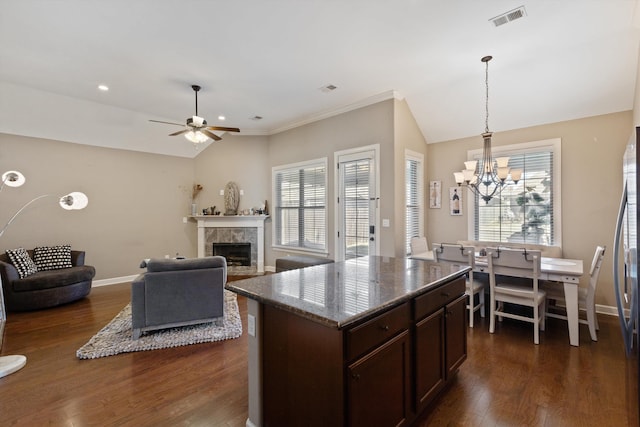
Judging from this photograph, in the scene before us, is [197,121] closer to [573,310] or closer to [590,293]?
[573,310]

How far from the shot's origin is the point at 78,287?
458 centimetres

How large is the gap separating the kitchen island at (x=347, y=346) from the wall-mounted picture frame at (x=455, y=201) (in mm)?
3138

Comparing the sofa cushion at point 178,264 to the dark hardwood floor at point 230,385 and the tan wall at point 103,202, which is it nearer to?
the dark hardwood floor at point 230,385

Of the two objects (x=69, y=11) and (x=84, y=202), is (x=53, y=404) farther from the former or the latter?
(x=84, y=202)

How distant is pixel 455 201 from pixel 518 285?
6.06ft

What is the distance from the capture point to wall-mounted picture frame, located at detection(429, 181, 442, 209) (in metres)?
5.26

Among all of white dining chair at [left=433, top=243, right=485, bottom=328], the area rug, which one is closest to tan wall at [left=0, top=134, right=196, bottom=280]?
the area rug

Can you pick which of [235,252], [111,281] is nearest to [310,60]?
[235,252]

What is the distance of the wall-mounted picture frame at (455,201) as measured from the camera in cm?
502

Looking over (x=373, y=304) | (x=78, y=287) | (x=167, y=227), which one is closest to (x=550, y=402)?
(x=373, y=304)

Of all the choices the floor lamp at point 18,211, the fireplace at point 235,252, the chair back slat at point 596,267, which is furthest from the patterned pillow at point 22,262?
the chair back slat at point 596,267

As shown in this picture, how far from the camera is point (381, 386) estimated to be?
61.5 inches

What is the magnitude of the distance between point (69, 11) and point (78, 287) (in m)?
3.82

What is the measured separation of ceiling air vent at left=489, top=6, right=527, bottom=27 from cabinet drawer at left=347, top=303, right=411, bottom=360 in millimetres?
2907
